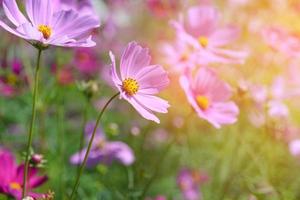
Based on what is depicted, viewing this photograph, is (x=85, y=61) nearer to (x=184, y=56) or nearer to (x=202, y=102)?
(x=184, y=56)

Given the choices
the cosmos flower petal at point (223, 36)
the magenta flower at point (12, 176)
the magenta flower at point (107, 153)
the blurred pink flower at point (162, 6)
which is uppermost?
the blurred pink flower at point (162, 6)

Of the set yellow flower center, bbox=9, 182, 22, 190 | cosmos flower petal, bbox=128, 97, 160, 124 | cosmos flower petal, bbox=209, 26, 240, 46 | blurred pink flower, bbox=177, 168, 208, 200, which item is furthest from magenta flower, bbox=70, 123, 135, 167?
cosmos flower petal, bbox=128, 97, 160, 124

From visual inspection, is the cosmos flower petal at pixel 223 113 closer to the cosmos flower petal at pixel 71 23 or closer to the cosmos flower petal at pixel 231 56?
the cosmos flower petal at pixel 231 56

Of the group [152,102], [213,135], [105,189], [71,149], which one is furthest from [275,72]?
[152,102]

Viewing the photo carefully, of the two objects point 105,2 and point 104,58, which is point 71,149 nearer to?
point 105,2

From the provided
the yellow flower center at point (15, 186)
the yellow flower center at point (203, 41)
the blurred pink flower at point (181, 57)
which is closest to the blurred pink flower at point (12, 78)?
the blurred pink flower at point (181, 57)

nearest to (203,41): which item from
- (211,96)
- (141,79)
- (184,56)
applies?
(184,56)

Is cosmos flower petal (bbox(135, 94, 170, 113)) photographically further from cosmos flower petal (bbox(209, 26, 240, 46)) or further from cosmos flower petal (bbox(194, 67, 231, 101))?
cosmos flower petal (bbox(209, 26, 240, 46))
